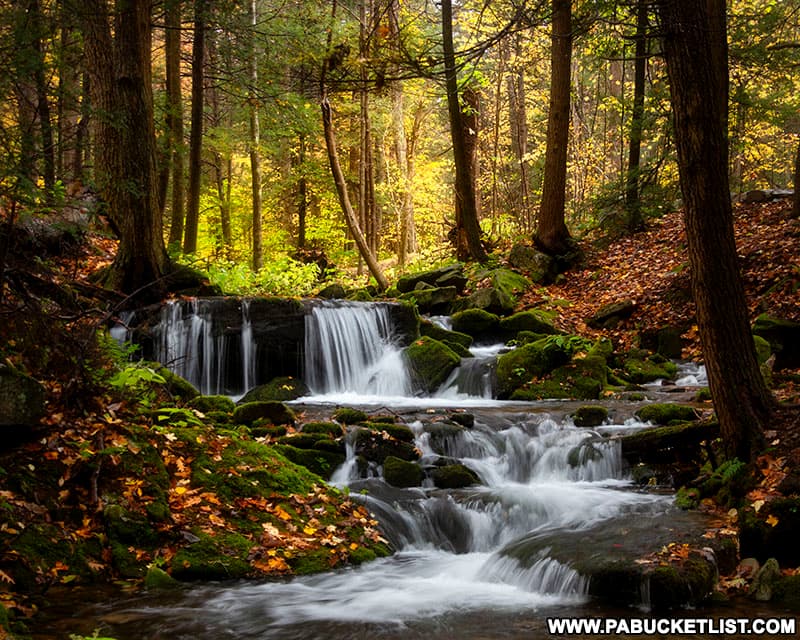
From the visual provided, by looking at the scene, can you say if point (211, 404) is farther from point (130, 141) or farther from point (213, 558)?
point (130, 141)

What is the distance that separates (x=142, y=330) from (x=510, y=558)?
736 cm

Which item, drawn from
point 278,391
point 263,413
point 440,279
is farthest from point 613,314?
point 263,413

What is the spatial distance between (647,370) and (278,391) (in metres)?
6.82

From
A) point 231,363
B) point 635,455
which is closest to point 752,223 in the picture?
point 635,455

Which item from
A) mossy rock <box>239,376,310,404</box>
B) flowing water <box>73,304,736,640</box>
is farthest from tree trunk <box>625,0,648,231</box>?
mossy rock <box>239,376,310,404</box>

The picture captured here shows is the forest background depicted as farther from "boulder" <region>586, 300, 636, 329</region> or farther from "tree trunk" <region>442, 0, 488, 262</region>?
"boulder" <region>586, 300, 636, 329</region>

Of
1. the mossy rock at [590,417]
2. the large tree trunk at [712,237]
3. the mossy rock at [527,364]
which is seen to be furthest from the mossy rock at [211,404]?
the large tree trunk at [712,237]

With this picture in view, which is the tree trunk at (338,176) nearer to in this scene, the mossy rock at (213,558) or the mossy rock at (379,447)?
the mossy rock at (379,447)

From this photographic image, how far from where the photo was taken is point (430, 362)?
1316 centimetres

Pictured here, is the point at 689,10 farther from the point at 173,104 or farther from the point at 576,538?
the point at 173,104

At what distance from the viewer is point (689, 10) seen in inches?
230

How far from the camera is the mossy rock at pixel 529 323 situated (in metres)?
14.2

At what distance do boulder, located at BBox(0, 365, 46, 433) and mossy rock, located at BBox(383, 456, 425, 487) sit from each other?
12.2 ft

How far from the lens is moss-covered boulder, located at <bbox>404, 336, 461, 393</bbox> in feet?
42.1
